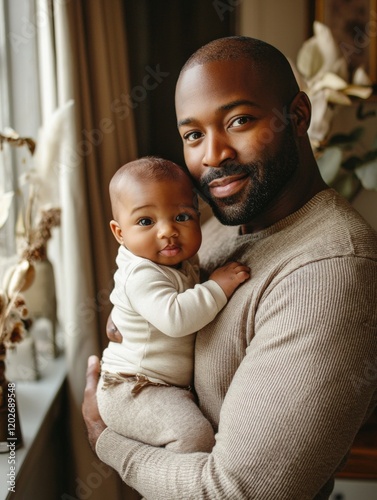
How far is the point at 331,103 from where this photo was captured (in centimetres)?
218

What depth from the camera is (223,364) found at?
3.55 ft

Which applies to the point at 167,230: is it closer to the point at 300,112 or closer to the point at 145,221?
the point at 145,221

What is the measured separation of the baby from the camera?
109 centimetres

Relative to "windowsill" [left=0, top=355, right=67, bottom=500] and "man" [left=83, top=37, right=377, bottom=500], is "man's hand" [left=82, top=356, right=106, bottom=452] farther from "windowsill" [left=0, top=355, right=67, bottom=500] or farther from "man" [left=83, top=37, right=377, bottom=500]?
"windowsill" [left=0, top=355, right=67, bottom=500]

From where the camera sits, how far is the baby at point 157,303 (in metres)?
1.09

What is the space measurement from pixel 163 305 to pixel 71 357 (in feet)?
→ 3.09

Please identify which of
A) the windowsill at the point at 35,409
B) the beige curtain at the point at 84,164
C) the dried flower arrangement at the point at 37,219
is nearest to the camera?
the windowsill at the point at 35,409

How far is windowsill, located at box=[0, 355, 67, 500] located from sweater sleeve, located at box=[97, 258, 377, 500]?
59 centimetres

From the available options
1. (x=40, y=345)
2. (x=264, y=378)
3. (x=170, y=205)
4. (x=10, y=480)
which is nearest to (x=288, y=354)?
(x=264, y=378)

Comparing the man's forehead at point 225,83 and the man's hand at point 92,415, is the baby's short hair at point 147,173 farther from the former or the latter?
the man's hand at point 92,415

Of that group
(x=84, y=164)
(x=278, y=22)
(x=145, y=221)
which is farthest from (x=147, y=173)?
(x=278, y=22)

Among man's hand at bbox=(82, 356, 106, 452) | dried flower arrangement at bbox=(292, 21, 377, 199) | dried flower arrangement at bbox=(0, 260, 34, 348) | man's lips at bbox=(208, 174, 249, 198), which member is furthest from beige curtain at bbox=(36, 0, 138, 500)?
man's lips at bbox=(208, 174, 249, 198)

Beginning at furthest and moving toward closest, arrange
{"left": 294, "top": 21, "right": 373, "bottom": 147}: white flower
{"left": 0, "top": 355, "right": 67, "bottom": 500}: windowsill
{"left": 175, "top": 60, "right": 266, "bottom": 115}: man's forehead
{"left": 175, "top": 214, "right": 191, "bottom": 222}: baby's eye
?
{"left": 294, "top": 21, "right": 373, "bottom": 147}: white flower
{"left": 0, "top": 355, "right": 67, "bottom": 500}: windowsill
{"left": 175, "top": 214, "right": 191, "bottom": 222}: baby's eye
{"left": 175, "top": 60, "right": 266, "bottom": 115}: man's forehead

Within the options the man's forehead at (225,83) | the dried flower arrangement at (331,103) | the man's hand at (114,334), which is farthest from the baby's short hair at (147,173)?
the dried flower arrangement at (331,103)
